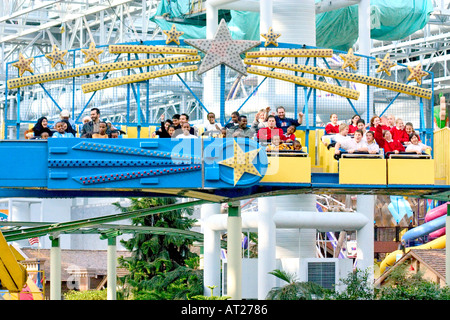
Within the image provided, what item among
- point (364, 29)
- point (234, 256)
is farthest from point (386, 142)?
point (364, 29)

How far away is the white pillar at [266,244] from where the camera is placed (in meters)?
31.1

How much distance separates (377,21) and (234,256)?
22445 mm

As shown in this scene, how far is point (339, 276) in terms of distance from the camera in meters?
31.8

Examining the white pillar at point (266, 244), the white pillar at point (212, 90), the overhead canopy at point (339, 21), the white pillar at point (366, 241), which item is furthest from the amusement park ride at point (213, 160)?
the overhead canopy at point (339, 21)

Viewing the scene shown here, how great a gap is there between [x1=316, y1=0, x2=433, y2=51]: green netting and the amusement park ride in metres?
16.4

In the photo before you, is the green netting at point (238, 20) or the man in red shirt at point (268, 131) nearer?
the man in red shirt at point (268, 131)

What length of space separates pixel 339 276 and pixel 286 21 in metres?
8.61

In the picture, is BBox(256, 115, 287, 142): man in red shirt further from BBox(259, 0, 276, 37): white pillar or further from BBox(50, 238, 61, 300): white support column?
BBox(50, 238, 61, 300): white support column

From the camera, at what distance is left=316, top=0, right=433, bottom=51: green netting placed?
44.7 meters

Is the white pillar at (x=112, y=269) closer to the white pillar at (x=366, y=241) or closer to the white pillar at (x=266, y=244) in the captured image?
the white pillar at (x=266, y=244)

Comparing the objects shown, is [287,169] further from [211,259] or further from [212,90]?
[211,259]

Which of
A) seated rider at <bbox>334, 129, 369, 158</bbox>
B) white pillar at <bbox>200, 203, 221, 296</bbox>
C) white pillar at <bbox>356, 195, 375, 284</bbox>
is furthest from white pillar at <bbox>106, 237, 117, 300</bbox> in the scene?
seated rider at <bbox>334, 129, 369, 158</bbox>

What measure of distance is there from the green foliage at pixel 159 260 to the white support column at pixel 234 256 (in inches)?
528
